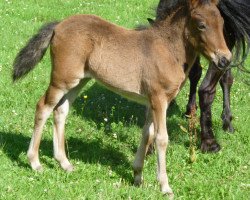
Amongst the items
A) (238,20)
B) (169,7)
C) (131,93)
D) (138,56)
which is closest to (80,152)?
(131,93)

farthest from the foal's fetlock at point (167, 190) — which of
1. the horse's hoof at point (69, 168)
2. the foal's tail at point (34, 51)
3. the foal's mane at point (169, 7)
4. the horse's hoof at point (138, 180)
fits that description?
the foal's tail at point (34, 51)

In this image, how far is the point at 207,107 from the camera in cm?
609

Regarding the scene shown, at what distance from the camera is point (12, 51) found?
8859 millimetres

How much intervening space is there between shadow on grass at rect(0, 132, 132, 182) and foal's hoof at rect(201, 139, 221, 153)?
0.95 m

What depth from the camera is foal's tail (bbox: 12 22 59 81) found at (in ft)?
17.1

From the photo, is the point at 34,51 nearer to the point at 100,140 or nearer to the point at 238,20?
the point at 100,140

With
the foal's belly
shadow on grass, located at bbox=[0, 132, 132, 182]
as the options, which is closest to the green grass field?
shadow on grass, located at bbox=[0, 132, 132, 182]

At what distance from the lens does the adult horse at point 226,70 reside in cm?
559

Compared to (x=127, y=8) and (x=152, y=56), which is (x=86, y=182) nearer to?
(x=152, y=56)

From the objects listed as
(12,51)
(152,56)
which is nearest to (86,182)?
(152,56)

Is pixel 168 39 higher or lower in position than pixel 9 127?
higher

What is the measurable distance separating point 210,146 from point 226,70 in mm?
992

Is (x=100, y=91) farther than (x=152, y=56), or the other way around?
(x=100, y=91)

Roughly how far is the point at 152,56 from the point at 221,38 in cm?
66
